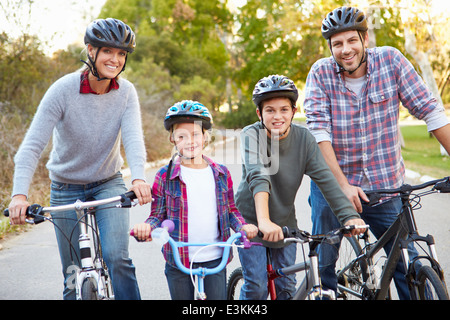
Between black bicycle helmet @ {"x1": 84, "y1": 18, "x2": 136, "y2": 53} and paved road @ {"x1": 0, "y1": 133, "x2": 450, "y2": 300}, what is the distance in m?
2.61

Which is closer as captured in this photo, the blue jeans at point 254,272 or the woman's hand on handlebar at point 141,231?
the woman's hand on handlebar at point 141,231

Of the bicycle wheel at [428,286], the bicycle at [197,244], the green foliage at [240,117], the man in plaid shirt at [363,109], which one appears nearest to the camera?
the bicycle at [197,244]

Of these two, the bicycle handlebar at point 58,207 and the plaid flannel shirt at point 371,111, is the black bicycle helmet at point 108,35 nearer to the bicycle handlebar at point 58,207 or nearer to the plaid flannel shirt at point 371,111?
the bicycle handlebar at point 58,207

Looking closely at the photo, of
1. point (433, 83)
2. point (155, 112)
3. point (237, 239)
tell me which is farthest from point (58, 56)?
point (237, 239)

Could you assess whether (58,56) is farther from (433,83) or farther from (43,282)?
(433,83)

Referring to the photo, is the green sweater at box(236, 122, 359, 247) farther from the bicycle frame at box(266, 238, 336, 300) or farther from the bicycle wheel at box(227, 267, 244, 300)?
the bicycle wheel at box(227, 267, 244, 300)

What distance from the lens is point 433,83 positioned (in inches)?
653

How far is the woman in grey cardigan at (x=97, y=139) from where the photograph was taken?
11.3ft

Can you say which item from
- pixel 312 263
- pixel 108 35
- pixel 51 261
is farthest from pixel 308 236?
pixel 51 261

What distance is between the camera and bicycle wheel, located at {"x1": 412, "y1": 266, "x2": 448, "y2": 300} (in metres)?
3.00

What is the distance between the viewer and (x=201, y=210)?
3.21 m

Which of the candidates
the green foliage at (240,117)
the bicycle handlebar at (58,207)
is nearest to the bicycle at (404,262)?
the bicycle handlebar at (58,207)
